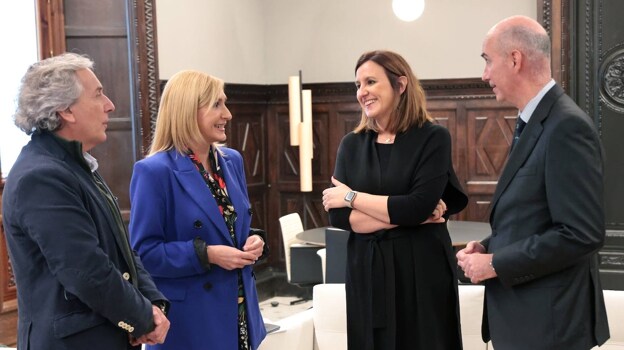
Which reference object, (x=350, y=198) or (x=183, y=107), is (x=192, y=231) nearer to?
(x=183, y=107)

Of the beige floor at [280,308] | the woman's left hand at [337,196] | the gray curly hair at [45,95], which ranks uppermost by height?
the gray curly hair at [45,95]

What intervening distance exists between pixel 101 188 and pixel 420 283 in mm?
1149

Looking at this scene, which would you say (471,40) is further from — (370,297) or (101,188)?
(101,188)

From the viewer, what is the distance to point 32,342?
2.13m

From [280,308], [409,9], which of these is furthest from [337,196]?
[280,308]

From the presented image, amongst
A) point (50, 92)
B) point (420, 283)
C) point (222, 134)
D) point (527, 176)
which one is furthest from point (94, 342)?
point (527, 176)

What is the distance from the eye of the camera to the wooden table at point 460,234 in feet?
17.4

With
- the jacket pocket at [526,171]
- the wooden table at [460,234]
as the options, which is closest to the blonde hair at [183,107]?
the jacket pocket at [526,171]

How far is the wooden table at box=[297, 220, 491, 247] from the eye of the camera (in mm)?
5289

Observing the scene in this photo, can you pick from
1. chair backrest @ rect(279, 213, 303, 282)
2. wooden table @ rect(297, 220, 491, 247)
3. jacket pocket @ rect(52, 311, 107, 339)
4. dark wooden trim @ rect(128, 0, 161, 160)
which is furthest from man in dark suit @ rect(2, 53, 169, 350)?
chair backrest @ rect(279, 213, 303, 282)

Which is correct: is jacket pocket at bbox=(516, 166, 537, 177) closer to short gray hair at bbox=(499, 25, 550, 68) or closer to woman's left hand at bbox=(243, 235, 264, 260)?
short gray hair at bbox=(499, 25, 550, 68)

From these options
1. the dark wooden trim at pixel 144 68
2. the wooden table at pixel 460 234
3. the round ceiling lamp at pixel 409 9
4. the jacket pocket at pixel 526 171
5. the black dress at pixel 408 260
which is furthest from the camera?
the round ceiling lamp at pixel 409 9

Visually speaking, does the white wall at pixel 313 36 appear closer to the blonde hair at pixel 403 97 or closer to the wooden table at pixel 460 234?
the wooden table at pixel 460 234

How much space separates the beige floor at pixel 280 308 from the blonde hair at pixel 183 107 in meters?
4.44
